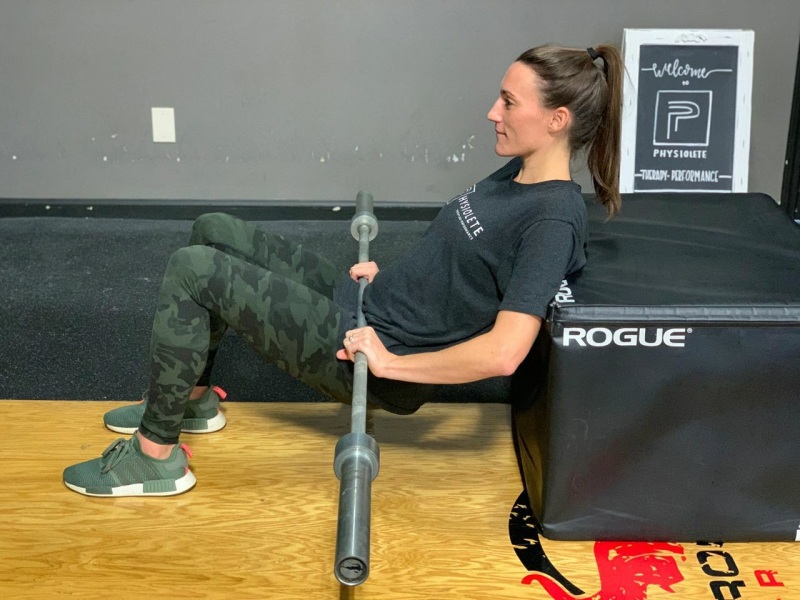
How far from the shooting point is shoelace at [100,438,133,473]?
6.13ft

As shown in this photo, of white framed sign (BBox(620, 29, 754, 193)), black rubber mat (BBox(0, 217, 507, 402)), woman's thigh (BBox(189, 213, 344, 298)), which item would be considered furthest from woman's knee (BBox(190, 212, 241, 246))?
white framed sign (BBox(620, 29, 754, 193))

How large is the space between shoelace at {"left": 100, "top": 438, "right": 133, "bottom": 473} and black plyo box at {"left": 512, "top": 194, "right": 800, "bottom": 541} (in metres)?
0.82

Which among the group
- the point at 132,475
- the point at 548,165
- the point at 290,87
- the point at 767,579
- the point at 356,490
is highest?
the point at 290,87

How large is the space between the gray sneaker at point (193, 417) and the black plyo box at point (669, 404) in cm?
76

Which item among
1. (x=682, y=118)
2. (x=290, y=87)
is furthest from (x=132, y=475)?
(x=682, y=118)

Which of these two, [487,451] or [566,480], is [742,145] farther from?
[566,480]

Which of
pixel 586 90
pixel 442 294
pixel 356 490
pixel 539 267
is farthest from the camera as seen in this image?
pixel 442 294

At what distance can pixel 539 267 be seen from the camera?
5.17 ft

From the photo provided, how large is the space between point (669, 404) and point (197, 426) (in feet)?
3.54

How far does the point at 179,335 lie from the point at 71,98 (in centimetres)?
215

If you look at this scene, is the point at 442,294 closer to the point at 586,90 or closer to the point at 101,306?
the point at 586,90

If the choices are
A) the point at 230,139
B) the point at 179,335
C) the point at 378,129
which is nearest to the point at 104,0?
the point at 230,139

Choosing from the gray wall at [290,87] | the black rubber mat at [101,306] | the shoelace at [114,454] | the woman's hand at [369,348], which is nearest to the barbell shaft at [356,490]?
the woman's hand at [369,348]

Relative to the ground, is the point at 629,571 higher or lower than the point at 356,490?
lower
